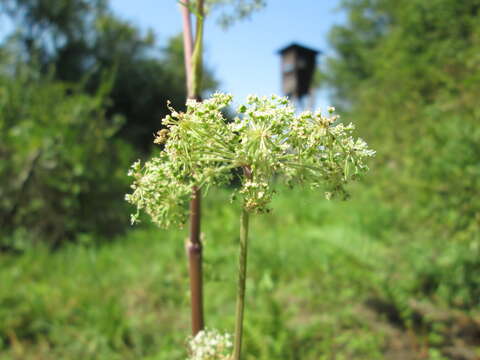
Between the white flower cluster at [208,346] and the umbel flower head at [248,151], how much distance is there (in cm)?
33

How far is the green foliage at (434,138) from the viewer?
4312mm

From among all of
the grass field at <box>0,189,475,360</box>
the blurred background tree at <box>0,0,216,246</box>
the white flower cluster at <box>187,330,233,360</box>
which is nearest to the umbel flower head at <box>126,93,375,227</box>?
the white flower cluster at <box>187,330,233,360</box>

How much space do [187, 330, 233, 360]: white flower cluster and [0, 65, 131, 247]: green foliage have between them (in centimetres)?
603

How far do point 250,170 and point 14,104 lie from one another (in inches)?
268

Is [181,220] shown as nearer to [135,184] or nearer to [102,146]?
[135,184]

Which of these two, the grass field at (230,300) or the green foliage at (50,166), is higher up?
the green foliage at (50,166)

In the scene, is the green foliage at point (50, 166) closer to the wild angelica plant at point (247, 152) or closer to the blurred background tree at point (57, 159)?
the blurred background tree at point (57, 159)

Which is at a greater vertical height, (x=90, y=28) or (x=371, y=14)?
(x=371, y=14)

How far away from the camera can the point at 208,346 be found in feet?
3.47

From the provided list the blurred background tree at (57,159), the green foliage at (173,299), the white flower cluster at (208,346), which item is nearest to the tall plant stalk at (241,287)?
the white flower cluster at (208,346)

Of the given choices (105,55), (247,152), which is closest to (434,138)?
(247,152)

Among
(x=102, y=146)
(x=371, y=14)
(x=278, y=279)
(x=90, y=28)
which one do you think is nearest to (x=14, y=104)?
(x=102, y=146)

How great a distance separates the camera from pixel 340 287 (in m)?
4.55

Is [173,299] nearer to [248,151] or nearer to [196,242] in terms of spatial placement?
[196,242]
